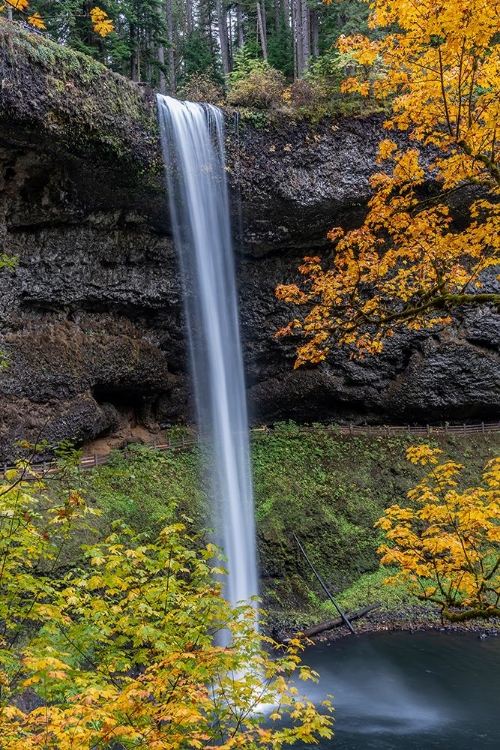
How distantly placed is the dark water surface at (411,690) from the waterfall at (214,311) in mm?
3485

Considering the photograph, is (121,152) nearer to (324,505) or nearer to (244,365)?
(244,365)

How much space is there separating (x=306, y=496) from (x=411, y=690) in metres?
7.04

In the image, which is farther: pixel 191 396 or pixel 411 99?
pixel 191 396

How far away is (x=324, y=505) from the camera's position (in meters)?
18.5

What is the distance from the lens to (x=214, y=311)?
19.1m

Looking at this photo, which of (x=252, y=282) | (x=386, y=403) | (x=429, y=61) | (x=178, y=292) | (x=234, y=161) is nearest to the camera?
(x=429, y=61)

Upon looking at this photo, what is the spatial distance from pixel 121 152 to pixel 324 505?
1235 cm

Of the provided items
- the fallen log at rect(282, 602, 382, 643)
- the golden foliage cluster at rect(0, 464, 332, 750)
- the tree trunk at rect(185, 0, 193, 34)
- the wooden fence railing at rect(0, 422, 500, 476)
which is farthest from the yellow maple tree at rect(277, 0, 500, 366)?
the tree trunk at rect(185, 0, 193, 34)

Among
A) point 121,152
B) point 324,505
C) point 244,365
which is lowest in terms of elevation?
point 324,505

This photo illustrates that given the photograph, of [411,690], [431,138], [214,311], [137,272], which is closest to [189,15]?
[137,272]

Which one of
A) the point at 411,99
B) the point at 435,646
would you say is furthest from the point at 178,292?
the point at 411,99

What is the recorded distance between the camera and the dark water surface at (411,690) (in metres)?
10.6

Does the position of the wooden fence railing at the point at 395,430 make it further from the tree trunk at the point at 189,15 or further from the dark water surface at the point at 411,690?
the tree trunk at the point at 189,15

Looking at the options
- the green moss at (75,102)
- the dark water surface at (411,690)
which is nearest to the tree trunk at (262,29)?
the green moss at (75,102)
